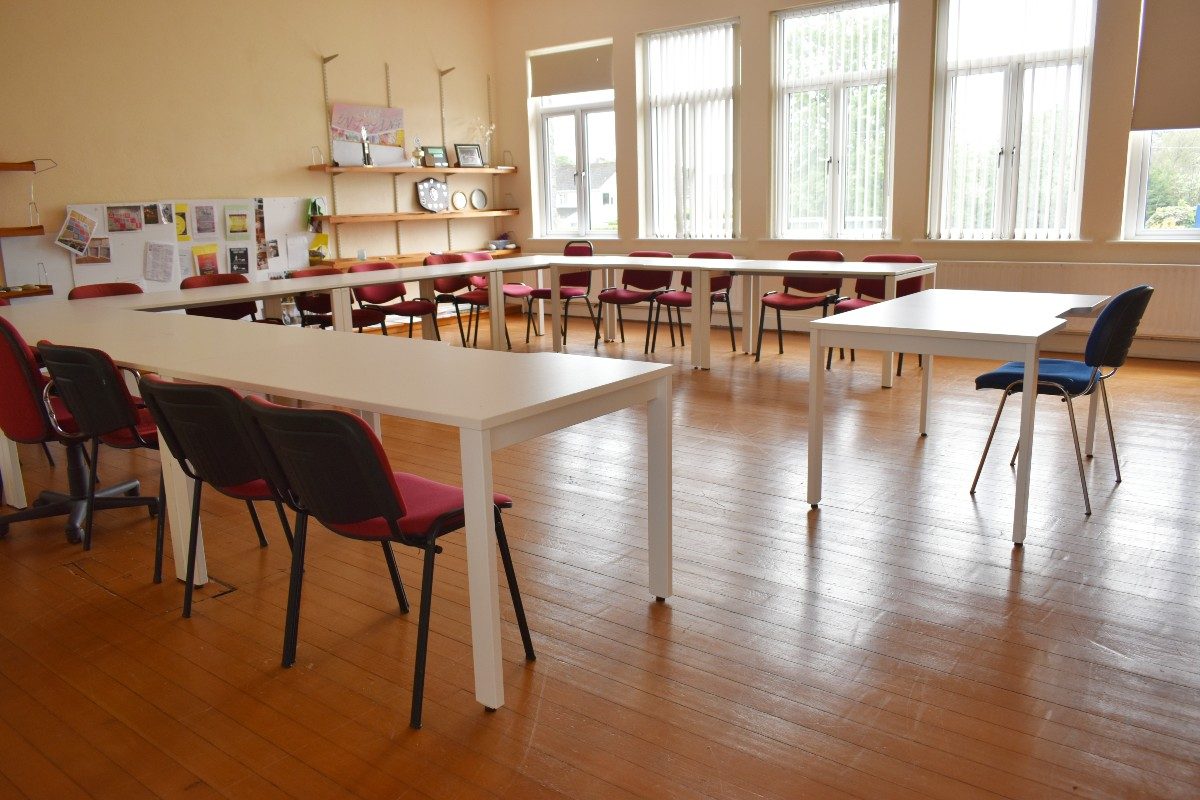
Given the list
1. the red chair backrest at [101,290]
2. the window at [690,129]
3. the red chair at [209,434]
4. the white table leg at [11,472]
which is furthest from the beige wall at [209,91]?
the red chair at [209,434]

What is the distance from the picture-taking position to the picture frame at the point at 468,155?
9.66 metres

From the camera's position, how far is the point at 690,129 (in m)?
8.89

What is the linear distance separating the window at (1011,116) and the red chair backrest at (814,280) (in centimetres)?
124

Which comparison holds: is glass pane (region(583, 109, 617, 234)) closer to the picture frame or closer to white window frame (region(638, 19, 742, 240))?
white window frame (region(638, 19, 742, 240))

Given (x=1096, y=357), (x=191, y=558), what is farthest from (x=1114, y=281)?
(x=191, y=558)

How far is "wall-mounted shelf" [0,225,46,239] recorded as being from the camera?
6.30m

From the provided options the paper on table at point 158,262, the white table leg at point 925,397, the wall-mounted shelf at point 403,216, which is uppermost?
the wall-mounted shelf at point 403,216

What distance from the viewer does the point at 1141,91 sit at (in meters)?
6.52

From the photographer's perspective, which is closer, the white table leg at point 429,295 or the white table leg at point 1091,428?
the white table leg at point 1091,428

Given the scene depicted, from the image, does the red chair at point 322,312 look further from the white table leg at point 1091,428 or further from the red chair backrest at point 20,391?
the white table leg at point 1091,428

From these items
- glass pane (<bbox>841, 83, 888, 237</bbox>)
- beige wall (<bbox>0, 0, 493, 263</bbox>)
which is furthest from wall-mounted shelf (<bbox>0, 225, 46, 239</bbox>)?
glass pane (<bbox>841, 83, 888, 237</bbox>)

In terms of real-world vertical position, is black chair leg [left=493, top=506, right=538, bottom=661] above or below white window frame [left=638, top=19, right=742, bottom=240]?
below

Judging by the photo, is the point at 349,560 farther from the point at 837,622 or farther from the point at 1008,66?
the point at 1008,66

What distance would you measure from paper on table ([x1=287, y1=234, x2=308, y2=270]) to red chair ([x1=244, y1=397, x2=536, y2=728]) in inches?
249
